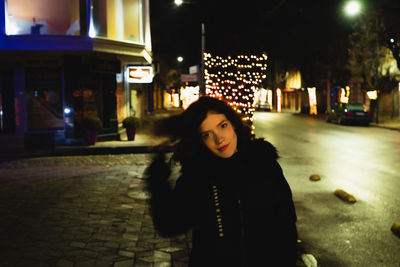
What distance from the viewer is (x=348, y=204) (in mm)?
7438

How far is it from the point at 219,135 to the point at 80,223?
15.2 feet

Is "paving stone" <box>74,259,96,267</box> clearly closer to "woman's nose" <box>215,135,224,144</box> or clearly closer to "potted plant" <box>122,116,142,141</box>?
"woman's nose" <box>215,135,224,144</box>

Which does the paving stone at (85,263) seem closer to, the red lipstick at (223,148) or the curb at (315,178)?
the red lipstick at (223,148)

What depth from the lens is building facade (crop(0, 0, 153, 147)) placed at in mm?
15719

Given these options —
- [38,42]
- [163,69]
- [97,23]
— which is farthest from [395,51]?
[163,69]

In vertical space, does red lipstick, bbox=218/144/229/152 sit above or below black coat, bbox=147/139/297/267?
above

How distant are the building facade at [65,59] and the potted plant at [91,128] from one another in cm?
76

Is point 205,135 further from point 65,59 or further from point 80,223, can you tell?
point 65,59

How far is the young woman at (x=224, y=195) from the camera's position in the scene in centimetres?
210

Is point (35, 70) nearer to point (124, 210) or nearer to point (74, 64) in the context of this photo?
point (74, 64)

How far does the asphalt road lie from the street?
0.01 m

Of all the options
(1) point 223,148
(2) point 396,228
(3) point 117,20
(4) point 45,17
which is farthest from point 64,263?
(3) point 117,20

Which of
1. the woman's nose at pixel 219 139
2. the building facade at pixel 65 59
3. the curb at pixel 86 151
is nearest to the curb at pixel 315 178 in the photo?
the curb at pixel 86 151

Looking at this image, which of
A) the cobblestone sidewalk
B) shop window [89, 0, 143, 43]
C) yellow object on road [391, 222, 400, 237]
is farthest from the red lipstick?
shop window [89, 0, 143, 43]
